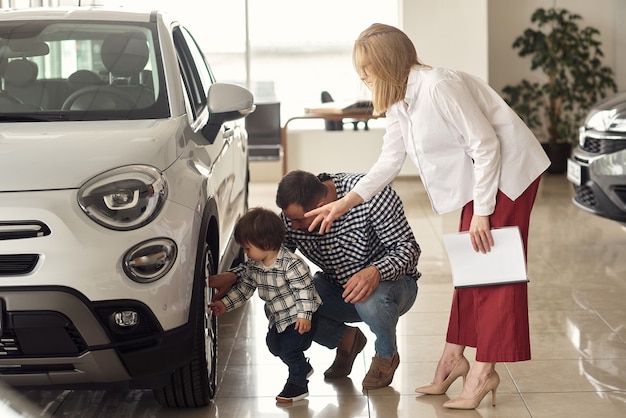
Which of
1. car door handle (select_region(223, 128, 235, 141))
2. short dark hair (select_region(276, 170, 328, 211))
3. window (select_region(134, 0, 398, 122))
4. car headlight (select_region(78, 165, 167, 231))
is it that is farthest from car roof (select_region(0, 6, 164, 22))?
window (select_region(134, 0, 398, 122))

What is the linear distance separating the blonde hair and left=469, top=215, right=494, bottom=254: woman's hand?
47 cm

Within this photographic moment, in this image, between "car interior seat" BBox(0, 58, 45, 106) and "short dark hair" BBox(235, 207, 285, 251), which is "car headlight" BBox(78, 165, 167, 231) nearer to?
"short dark hair" BBox(235, 207, 285, 251)

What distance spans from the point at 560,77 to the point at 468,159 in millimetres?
7727

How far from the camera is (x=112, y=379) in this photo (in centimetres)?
273

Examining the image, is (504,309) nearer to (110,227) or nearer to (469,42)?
(110,227)

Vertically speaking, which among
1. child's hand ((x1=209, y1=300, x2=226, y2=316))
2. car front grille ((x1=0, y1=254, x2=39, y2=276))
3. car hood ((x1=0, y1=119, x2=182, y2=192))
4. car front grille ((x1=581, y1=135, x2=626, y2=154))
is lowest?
child's hand ((x1=209, y1=300, x2=226, y2=316))

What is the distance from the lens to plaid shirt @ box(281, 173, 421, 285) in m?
3.40

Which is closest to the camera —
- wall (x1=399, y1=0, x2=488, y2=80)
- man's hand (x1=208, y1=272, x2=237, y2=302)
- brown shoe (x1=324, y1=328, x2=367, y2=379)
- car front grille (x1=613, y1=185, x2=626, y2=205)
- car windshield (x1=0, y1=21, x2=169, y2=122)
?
car windshield (x1=0, y1=21, x2=169, y2=122)

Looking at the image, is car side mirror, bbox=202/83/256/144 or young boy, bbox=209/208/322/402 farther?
car side mirror, bbox=202/83/256/144

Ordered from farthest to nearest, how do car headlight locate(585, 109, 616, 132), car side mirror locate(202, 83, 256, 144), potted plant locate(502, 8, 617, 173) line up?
potted plant locate(502, 8, 617, 173)
car headlight locate(585, 109, 616, 132)
car side mirror locate(202, 83, 256, 144)

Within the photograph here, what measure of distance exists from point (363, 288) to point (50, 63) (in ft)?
4.78

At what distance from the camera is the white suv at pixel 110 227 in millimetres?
2586

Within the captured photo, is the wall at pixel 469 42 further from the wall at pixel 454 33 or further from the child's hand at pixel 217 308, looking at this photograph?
the child's hand at pixel 217 308

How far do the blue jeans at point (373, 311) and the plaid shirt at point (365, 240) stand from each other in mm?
62
